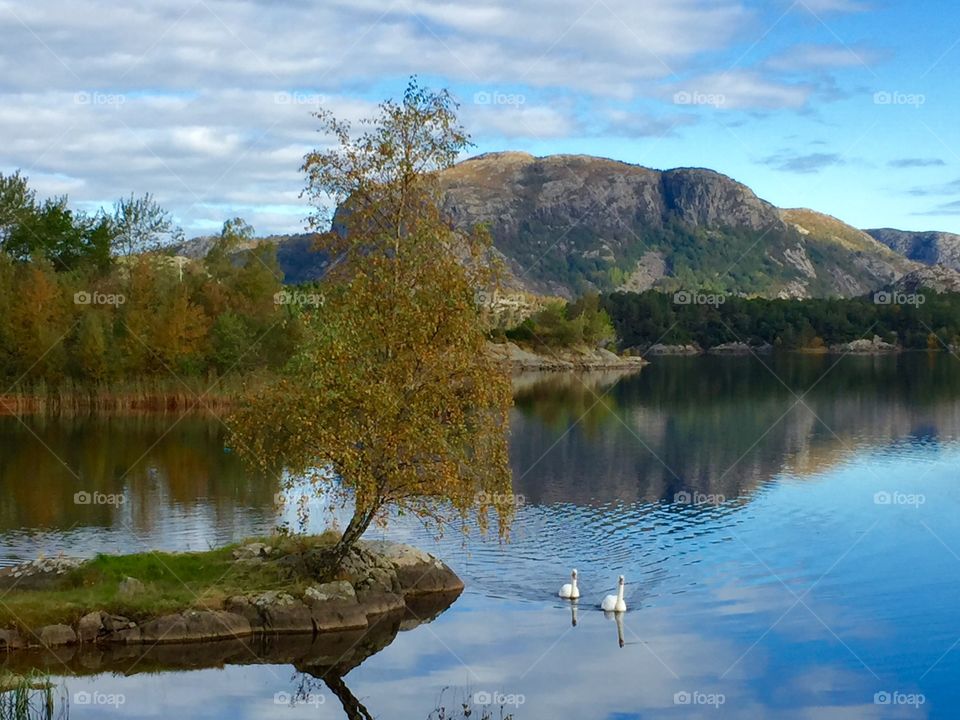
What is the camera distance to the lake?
26.0 meters

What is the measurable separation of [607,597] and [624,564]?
5632mm

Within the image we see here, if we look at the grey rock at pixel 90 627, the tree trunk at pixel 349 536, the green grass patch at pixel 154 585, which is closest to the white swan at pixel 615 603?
the tree trunk at pixel 349 536

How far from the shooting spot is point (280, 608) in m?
29.8

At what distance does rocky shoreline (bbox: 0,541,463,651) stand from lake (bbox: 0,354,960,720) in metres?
1.35

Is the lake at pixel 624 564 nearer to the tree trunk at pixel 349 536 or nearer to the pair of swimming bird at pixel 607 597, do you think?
the pair of swimming bird at pixel 607 597

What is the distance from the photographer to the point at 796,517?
46969mm

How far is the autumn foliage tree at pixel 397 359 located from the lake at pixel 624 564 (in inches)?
168

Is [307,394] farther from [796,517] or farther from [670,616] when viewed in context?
[796,517]

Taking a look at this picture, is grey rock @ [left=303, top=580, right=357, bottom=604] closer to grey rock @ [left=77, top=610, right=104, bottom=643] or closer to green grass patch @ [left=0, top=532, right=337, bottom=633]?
green grass patch @ [left=0, top=532, right=337, bottom=633]

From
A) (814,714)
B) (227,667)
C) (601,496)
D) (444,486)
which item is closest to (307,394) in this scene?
(444,486)

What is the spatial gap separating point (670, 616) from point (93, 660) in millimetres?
15827

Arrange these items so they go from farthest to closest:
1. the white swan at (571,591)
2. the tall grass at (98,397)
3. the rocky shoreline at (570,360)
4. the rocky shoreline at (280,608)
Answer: the rocky shoreline at (570,360) < the tall grass at (98,397) < the white swan at (571,591) < the rocky shoreline at (280,608)

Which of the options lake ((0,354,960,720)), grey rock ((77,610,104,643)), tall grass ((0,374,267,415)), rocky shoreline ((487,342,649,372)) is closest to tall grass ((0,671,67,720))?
lake ((0,354,960,720))

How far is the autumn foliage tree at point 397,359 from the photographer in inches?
1226
